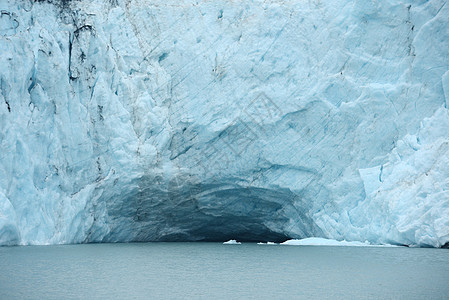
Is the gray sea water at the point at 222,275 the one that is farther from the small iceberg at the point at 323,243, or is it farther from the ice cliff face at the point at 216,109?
the ice cliff face at the point at 216,109

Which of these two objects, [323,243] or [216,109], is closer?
[323,243]

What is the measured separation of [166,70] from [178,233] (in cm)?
495

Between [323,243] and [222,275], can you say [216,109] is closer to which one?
[323,243]

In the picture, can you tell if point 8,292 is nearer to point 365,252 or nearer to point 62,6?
point 365,252

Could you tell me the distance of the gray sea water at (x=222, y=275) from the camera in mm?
6180

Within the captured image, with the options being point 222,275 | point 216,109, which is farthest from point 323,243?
point 222,275

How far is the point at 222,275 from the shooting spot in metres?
7.83

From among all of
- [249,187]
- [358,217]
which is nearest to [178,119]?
[249,187]

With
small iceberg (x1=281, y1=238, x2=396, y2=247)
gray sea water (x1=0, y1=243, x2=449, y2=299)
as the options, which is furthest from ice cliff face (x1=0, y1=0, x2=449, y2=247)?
gray sea water (x1=0, y1=243, x2=449, y2=299)

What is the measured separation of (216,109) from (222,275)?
663 cm

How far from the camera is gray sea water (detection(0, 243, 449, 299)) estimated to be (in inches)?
243

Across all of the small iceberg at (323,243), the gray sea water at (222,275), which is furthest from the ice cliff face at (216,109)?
the gray sea water at (222,275)

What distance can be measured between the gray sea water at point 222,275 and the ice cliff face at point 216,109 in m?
2.19

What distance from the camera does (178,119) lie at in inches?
545
